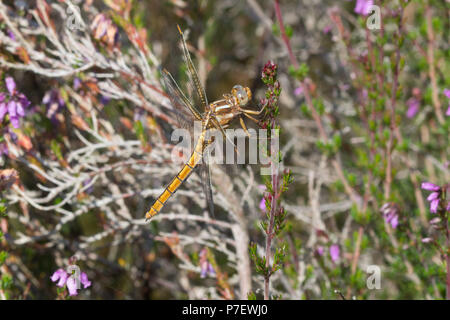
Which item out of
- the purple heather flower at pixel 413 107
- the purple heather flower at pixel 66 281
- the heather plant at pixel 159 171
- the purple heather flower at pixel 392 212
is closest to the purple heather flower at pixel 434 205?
the heather plant at pixel 159 171


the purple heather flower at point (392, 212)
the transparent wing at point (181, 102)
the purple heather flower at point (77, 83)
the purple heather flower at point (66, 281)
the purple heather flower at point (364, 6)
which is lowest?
the purple heather flower at point (66, 281)

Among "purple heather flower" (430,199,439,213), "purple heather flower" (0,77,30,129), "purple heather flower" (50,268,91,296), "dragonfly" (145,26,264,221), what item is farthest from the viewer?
"purple heather flower" (0,77,30,129)

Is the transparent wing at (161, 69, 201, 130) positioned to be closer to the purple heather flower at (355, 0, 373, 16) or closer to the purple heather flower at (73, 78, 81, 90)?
the purple heather flower at (73, 78, 81, 90)

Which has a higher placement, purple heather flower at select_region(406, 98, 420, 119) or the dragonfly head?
purple heather flower at select_region(406, 98, 420, 119)

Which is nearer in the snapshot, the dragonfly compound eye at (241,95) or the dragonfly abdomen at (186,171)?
the dragonfly compound eye at (241,95)

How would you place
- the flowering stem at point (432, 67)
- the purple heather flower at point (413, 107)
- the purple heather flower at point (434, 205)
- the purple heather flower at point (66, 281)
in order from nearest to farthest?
the purple heather flower at point (434, 205) < the purple heather flower at point (66, 281) < the flowering stem at point (432, 67) < the purple heather flower at point (413, 107)

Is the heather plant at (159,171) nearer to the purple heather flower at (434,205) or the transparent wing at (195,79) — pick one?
the purple heather flower at (434,205)

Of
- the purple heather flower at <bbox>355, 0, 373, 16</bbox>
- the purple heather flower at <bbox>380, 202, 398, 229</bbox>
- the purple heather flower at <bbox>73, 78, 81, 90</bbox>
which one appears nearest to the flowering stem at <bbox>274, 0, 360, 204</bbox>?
the purple heather flower at <bbox>380, 202, 398, 229</bbox>

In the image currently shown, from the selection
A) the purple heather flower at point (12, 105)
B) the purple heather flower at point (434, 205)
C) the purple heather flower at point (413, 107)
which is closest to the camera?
the purple heather flower at point (434, 205)
